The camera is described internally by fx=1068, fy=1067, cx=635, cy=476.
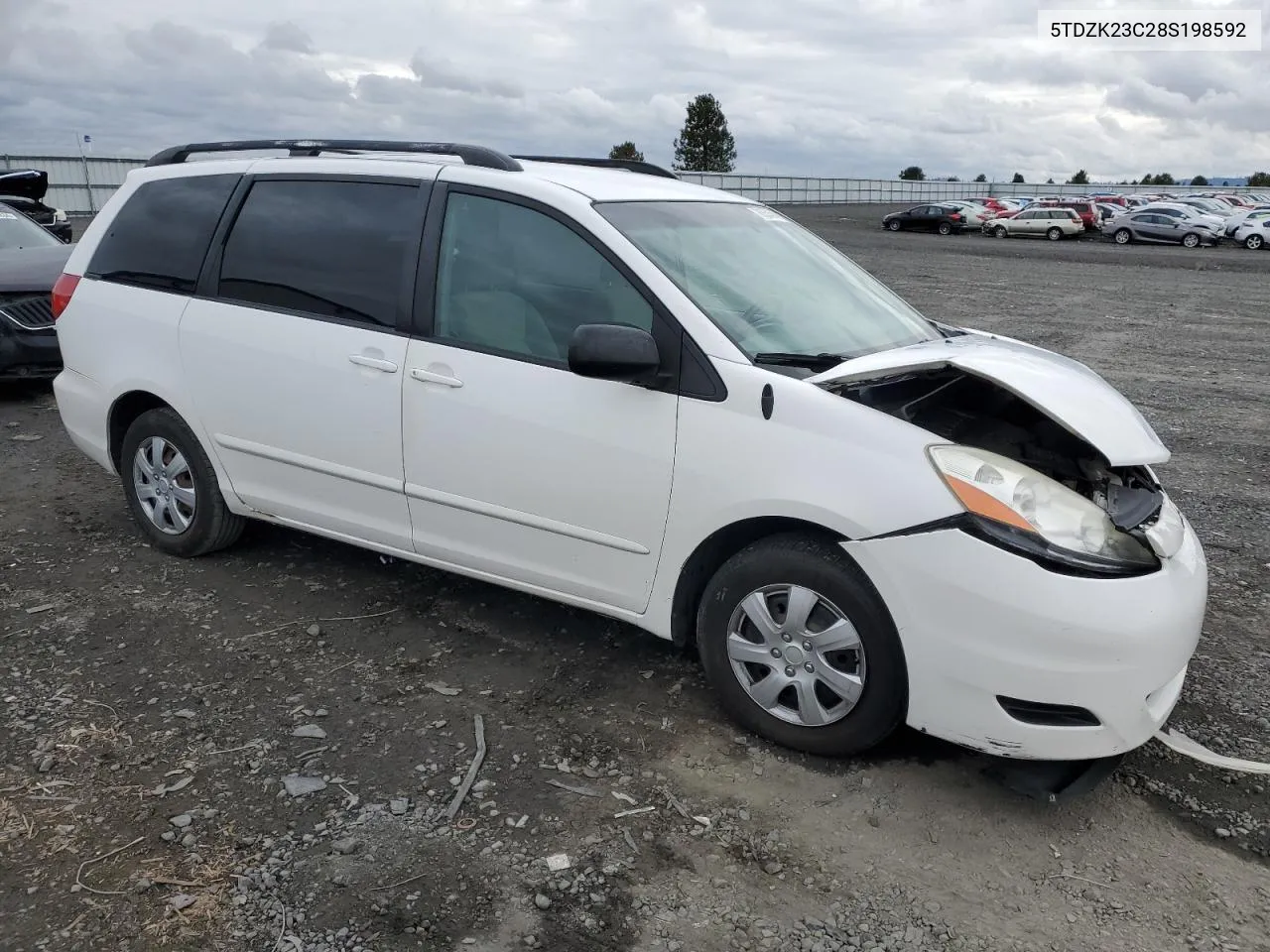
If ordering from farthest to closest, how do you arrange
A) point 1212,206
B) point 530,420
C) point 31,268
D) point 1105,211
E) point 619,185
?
point 1105,211
point 1212,206
point 31,268
point 619,185
point 530,420

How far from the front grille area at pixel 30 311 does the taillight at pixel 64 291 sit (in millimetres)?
3839

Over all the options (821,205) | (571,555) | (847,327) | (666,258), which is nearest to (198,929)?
(571,555)

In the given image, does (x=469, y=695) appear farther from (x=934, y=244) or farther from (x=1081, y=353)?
(x=934, y=244)

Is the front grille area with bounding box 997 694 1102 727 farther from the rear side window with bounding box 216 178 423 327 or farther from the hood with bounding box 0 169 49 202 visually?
the hood with bounding box 0 169 49 202

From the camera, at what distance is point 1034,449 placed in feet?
11.6

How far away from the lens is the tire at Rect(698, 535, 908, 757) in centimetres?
323

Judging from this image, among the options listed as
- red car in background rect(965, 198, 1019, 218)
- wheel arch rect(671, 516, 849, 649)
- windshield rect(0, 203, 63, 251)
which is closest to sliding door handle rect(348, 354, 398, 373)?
wheel arch rect(671, 516, 849, 649)

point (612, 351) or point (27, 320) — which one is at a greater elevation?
point (612, 351)

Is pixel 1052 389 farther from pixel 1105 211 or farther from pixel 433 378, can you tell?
pixel 1105 211

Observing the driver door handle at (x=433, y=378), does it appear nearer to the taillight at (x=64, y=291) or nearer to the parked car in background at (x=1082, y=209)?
the taillight at (x=64, y=291)

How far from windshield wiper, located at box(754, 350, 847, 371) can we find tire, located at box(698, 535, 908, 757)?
58 cm

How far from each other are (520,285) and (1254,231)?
38894 millimetres

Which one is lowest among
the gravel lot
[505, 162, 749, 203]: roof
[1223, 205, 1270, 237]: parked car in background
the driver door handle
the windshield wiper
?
the gravel lot

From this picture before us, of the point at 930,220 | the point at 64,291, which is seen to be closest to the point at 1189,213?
the point at 930,220
